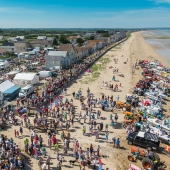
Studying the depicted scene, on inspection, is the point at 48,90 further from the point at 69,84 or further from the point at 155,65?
the point at 155,65

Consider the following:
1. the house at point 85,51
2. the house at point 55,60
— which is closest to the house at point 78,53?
the house at point 85,51

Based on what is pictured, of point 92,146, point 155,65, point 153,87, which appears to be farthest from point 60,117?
point 155,65

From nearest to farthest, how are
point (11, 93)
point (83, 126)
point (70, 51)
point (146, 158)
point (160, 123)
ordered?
point (146, 158), point (83, 126), point (160, 123), point (11, 93), point (70, 51)

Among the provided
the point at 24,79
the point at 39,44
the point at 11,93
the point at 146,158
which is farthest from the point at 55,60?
the point at 39,44

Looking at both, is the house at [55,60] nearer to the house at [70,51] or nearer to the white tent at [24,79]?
the house at [70,51]

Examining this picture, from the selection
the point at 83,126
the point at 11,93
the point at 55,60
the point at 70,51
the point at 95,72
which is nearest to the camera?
the point at 83,126

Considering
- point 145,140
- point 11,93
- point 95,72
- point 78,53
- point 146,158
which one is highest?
point 78,53

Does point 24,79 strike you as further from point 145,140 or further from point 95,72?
point 145,140
